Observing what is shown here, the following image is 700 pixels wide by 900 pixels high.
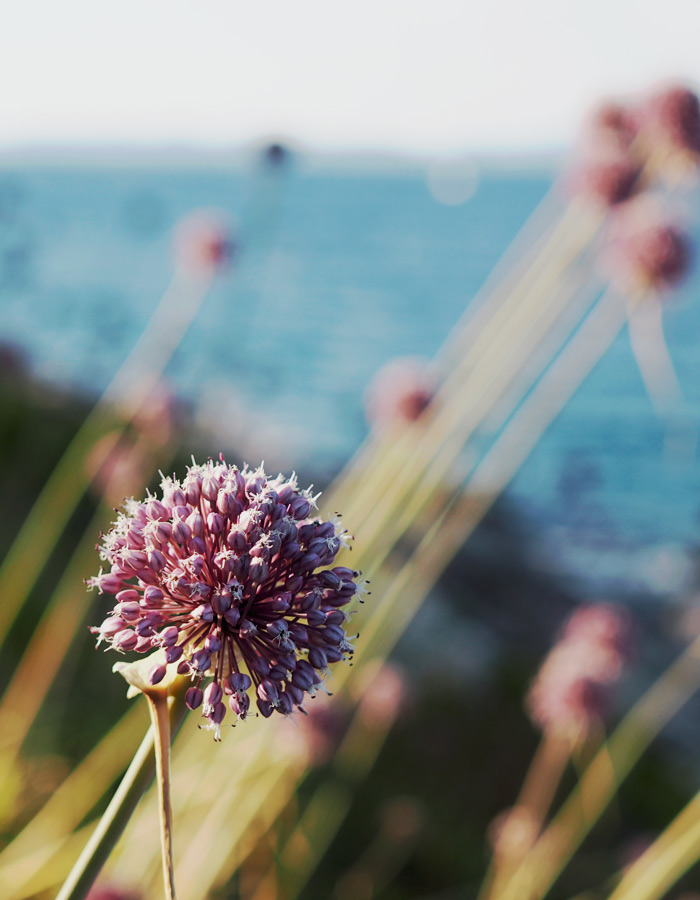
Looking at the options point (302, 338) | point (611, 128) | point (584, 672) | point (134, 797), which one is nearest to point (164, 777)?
point (134, 797)

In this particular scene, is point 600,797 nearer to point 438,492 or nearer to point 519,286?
point 438,492

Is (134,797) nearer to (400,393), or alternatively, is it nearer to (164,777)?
(164,777)

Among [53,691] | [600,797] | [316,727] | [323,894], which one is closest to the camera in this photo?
[316,727]

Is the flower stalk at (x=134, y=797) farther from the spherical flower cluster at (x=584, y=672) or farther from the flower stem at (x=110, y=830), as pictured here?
the spherical flower cluster at (x=584, y=672)

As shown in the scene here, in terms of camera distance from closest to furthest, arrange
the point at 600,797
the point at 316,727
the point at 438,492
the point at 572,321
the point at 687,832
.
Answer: the point at 687,832, the point at 572,321, the point at 438,492, the point at 316,727, the point at 600,797

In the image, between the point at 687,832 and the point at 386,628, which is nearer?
the point at 687,832

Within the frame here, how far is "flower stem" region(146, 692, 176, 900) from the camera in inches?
27.7

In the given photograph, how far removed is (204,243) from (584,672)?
2.04m

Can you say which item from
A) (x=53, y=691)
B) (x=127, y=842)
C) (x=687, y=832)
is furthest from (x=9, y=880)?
(x=53, y=691)

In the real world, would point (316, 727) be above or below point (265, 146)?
below

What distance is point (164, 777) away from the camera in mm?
702

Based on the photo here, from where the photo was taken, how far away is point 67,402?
6.91 m

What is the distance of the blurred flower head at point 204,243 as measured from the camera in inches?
111

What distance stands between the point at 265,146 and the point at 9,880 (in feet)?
6.91
